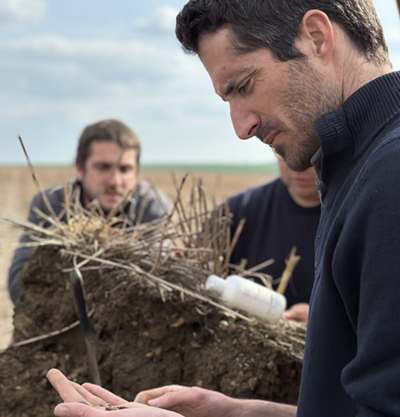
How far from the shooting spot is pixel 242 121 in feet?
4.29

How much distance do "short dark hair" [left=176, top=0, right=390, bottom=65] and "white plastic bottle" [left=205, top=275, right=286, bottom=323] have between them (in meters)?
1.08

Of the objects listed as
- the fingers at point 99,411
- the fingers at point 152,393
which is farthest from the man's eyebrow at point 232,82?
the fingers at point 152,393

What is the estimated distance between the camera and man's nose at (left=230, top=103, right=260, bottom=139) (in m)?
1.29

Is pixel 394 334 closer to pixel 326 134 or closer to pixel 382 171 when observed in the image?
pixel 382 171

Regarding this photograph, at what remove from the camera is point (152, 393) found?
157 cm

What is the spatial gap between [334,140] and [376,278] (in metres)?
0.32

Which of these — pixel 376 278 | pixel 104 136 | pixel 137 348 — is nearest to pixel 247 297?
pixel 137 348

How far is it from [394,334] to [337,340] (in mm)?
189

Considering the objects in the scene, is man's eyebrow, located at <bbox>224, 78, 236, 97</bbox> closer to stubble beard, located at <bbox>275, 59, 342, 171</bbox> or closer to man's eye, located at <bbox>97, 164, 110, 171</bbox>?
stubble beard, located at <bbox>275, 59, 342, 171</bbox>

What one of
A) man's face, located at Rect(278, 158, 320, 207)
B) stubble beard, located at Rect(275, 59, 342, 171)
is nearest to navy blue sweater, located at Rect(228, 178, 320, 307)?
man's face, located at Rect(278, 158, 320, 207)

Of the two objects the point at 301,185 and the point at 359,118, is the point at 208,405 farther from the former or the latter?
the point at 301,185

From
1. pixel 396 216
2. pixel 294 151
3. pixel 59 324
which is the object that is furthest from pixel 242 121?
pixel 59 324

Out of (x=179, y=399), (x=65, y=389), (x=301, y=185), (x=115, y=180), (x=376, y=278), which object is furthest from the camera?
(x=115, y=180)

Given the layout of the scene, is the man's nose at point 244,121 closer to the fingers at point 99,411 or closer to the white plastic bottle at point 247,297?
the fingers at point 99,411
